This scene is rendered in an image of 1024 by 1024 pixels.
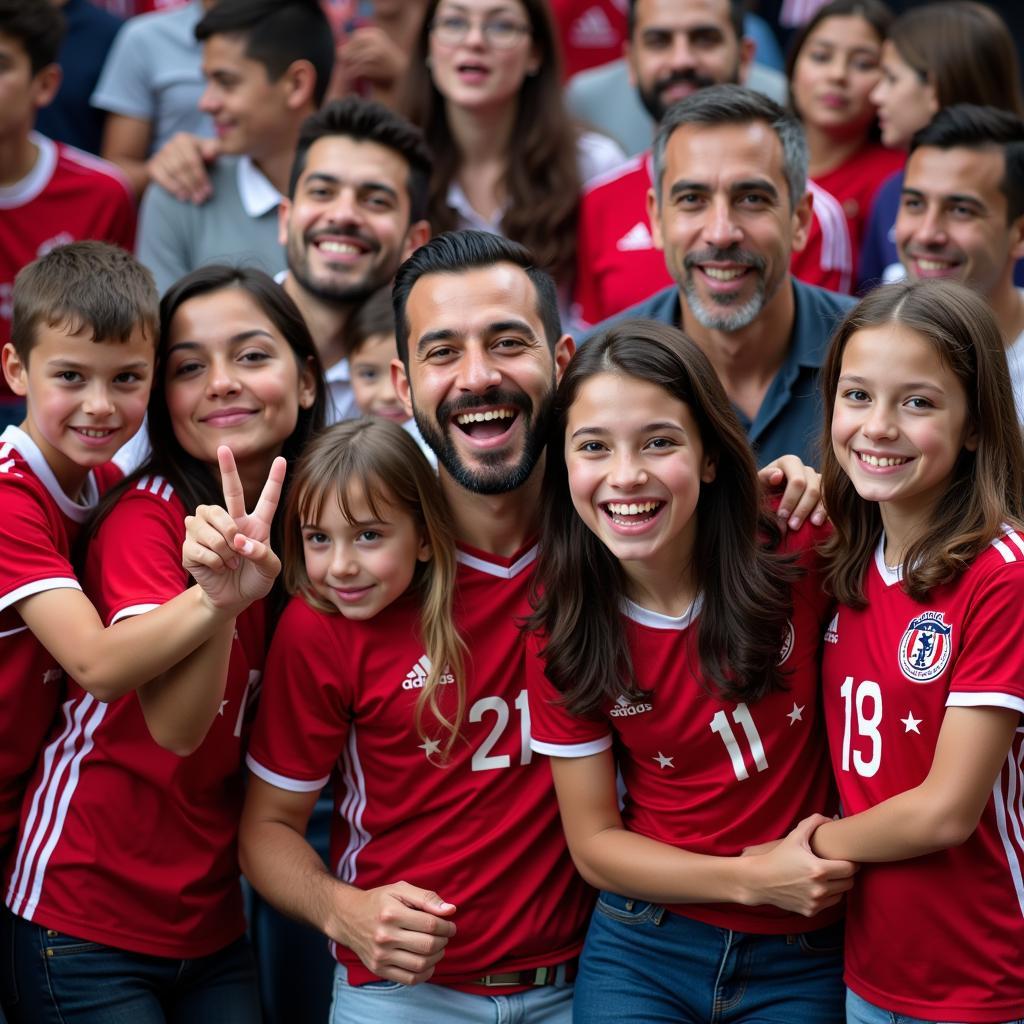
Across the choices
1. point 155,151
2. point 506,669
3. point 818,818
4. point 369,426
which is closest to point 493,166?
point 155,151

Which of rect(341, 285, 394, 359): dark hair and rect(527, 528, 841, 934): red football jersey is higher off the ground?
rect(341, 285, 394, 359): dark hair

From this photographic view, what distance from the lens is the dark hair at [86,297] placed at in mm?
3177

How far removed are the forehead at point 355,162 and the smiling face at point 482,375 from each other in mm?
1234

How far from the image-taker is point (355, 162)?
178 inches

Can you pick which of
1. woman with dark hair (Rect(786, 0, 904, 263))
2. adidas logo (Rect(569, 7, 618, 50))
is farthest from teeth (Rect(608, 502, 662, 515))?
adidas logo (Rect(569, 7, 618, 50))

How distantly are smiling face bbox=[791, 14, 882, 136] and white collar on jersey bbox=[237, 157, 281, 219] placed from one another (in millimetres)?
1886

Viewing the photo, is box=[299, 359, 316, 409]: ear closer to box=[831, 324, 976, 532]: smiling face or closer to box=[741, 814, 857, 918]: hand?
box=[831, 324, 976, 532]: smiling face

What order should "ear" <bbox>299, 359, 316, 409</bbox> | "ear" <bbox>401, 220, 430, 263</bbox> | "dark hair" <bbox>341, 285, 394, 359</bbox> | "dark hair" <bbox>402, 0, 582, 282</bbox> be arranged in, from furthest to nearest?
"dark hair" <bbox>402, 0, 582, 282</bbox>
"ear" <bbox>401, 220, 430, 263</bbox>
"dark hair" <bbox>341, 285, 394, 359</bbox>
"ear" <bbox>299, 359, 316, 409</bbox>

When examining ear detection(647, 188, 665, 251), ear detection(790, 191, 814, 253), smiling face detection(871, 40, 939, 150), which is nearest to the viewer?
ear detection(790, 191, 814, 253)

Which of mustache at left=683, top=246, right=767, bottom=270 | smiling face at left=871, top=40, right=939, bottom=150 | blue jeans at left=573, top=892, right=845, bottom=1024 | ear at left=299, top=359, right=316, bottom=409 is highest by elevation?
smiling face at left=871, top=40, right=939, bottom=150

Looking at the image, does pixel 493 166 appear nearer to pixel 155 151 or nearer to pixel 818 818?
pixel 155 151

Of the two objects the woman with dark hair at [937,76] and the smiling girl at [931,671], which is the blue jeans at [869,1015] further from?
the woman with dark hair at [937,76]

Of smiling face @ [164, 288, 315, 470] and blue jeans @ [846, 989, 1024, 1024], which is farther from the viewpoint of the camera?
smiling face @ [164, 288, 315, 470]

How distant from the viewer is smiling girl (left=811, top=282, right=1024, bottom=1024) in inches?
107
